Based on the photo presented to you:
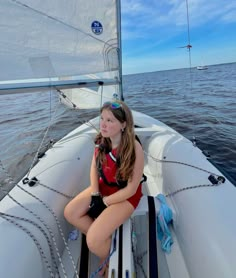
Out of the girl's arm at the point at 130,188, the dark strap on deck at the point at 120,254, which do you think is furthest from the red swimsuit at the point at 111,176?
the dark strap on deck at the point at 120,254

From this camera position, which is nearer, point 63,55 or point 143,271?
point 143,271

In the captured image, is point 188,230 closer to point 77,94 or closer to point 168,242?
point 168,242

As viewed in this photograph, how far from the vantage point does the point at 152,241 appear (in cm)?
162

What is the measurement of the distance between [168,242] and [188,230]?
0.80 ft

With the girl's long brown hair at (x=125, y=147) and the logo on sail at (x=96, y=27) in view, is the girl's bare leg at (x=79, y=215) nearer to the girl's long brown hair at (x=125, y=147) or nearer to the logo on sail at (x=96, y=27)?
the girl's long brown hair at (x=125, y=147)

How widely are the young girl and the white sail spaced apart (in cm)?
59

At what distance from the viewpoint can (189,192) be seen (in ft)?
5.92

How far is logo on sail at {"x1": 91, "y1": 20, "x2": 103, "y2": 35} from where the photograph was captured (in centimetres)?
248

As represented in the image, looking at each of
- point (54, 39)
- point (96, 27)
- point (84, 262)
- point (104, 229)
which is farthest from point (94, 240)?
point (96, 27)

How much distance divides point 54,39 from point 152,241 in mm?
1705

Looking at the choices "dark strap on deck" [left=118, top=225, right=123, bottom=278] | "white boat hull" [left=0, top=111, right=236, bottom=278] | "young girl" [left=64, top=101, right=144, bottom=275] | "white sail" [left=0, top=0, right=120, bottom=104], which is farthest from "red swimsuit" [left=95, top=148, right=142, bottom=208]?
"white sail" [left=0, top=0, right=120, bottom=104]

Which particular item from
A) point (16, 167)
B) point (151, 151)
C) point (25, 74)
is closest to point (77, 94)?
point (16, 167)

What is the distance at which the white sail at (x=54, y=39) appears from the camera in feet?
5.33

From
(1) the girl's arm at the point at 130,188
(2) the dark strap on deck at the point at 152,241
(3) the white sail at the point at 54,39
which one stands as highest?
(3) the white sail at the point at 54,39
